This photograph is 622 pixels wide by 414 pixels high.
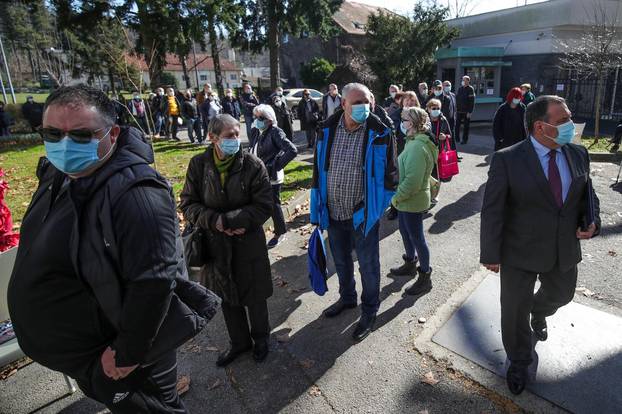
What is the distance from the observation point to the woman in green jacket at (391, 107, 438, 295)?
4160mm

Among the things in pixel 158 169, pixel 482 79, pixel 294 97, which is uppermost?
pixel 482 79

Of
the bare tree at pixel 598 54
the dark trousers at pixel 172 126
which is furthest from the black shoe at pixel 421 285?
the dark trousers at pixel 172 126

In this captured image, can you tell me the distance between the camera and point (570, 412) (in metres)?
2.74

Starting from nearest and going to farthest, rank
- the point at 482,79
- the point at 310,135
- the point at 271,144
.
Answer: the point at 271,144 < the point at 310,135 < the point at 482,79

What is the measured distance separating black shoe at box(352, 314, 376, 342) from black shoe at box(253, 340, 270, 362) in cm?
79

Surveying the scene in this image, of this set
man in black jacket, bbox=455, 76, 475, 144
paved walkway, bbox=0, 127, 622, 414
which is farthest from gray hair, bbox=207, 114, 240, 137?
man in black jacket, bbox=455, 76, 475, 144

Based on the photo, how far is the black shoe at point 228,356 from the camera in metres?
3.43

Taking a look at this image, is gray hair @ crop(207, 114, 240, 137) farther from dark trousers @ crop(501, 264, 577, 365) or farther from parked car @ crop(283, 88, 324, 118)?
parked car @ crop(283, 88, 324, 118)

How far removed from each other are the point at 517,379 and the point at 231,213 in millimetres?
2395

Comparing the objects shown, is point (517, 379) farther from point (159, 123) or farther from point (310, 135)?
point (159, 123)

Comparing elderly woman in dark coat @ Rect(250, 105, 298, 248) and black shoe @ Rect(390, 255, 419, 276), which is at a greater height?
elderly woman in dark coat @ Rect(250, 105, 298, 248)

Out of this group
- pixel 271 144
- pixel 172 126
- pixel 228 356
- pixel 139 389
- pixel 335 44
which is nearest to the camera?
pixel 139 389

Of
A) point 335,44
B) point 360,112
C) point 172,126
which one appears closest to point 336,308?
point 360,112

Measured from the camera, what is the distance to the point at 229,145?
3088 millimetres
